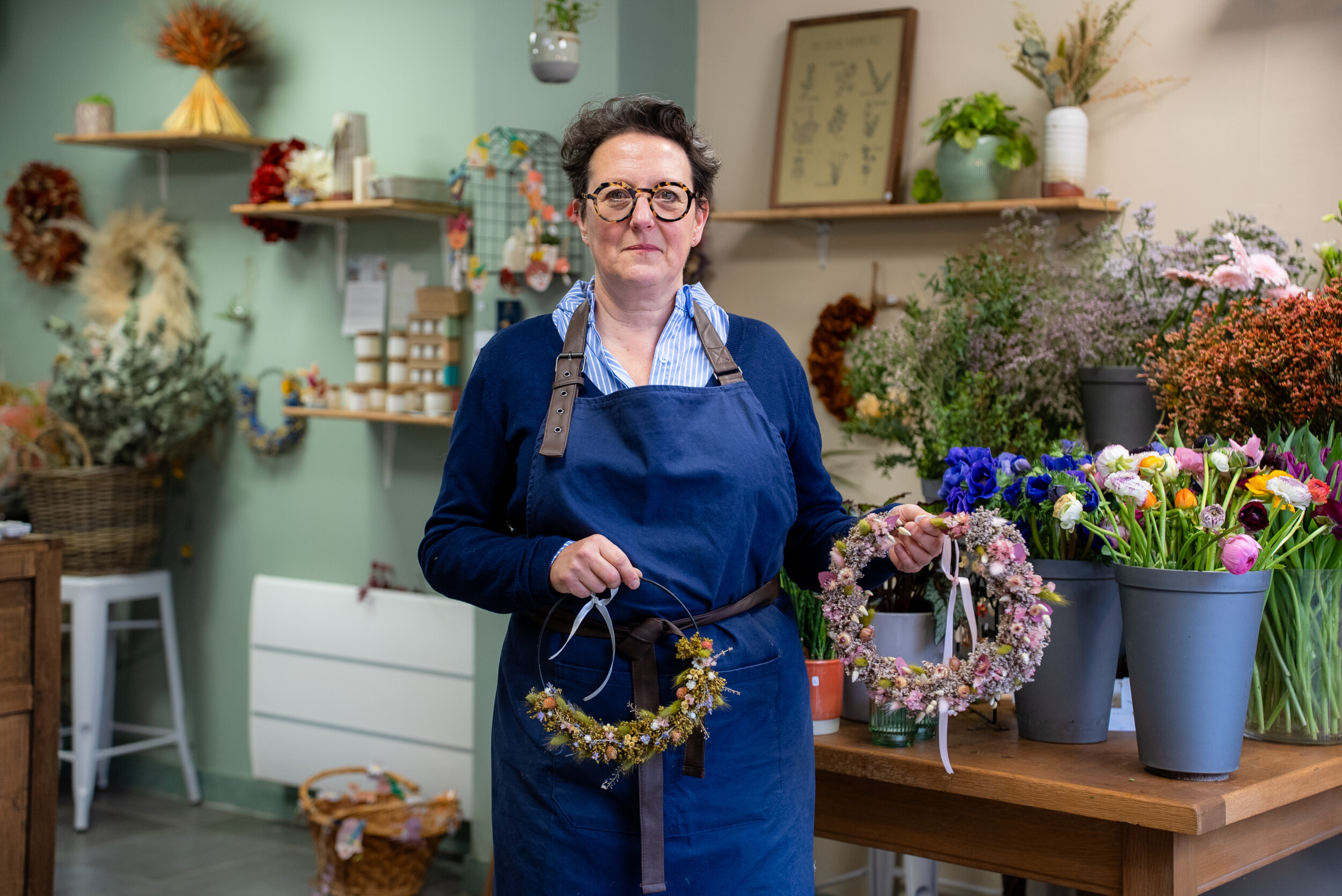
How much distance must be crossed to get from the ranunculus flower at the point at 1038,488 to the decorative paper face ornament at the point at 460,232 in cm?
224

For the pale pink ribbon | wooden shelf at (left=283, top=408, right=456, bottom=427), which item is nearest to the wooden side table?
wooden shelf at (left=283, top=408, right=456, bottom=427)

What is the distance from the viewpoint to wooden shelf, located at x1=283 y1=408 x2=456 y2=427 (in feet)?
12.0

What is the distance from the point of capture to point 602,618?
148 cm

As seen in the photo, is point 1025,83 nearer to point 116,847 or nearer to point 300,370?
point 300,370

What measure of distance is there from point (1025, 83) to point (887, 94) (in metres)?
0.36

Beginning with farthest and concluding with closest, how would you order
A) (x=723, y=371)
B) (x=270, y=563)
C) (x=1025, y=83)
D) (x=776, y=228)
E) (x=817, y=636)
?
(x=270, y=563), (x=776, y=228), (x=1025, y=83), (x=817, y=636), (x=723, y=371)

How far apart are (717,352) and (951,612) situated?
45 cm

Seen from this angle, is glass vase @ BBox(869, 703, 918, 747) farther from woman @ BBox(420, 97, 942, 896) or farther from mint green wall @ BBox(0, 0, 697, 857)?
mint green wall @ BBox(0, 0, 697, 857)

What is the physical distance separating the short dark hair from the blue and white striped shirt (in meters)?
0.13

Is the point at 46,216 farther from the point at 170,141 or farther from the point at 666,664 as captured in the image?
the point at 666,664

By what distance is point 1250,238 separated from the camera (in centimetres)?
237

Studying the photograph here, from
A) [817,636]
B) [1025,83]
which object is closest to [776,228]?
[1025,83]

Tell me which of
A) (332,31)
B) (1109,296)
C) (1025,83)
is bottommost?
(1109,296)

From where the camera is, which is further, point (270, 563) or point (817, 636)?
point (270, 563)
